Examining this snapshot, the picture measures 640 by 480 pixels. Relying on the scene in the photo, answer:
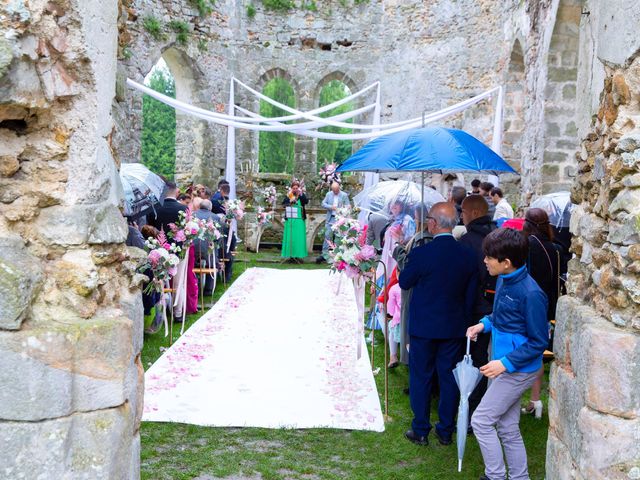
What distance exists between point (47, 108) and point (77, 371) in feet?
3.15

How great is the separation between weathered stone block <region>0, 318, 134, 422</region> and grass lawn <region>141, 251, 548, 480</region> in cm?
180

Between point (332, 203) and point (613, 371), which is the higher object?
point (332, 203)

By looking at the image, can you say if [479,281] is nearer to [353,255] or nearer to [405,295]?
[405,295]

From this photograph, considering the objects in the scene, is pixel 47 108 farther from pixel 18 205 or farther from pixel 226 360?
pixel 226 360

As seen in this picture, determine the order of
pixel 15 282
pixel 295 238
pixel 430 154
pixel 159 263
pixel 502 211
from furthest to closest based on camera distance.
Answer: pixel 295 238 → pixel 502 211 → pixel 159 263 → pixel 430 154 → pixel 15 282

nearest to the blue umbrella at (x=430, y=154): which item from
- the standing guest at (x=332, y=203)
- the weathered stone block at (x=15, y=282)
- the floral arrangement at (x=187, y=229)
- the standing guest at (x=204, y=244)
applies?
the floral arrangement at (x=187, y=229)

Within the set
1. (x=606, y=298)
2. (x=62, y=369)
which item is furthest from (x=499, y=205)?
(x=62, y=369)

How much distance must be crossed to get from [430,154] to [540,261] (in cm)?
119

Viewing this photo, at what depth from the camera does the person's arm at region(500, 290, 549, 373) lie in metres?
3.63

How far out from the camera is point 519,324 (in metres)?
3.72

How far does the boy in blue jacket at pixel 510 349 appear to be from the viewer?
144 inches

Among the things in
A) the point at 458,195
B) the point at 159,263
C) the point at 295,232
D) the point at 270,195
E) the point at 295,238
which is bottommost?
the point at 295,238

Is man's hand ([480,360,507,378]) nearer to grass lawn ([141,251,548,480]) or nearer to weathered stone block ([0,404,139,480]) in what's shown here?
grass lawn ([141,251,548,480])

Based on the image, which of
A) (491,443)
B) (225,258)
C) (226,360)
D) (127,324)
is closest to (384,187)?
(226,360)
